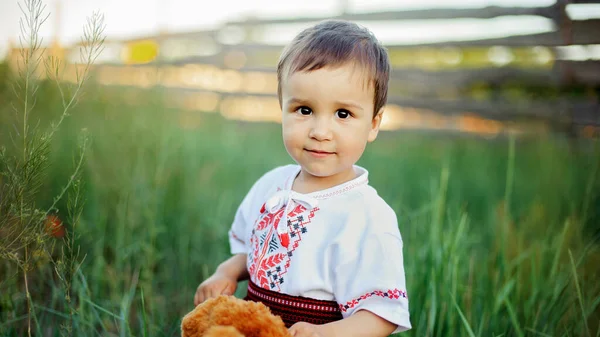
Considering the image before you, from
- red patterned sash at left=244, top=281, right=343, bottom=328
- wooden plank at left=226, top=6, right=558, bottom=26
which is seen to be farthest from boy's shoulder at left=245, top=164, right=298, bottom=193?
wooden plank at left=226, top=6, right=558, bottom=26

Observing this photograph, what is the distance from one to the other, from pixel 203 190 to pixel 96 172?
1.92ft

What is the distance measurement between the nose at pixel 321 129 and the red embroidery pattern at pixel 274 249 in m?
0.19

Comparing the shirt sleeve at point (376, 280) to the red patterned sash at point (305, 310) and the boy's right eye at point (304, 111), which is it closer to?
the red patterned sash at point (305, 310)

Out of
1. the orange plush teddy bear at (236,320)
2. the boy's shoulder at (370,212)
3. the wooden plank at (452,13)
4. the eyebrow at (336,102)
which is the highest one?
the wooden plank at (452,13)

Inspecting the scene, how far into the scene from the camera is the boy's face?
1.43m

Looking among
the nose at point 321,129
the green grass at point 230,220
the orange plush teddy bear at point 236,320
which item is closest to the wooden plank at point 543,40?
the green grass at point 230,220

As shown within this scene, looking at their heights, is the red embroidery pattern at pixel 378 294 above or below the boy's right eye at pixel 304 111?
below

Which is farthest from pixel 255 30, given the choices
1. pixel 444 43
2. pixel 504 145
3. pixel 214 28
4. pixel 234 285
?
pixel 234 285

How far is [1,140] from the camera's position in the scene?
9.12 feet

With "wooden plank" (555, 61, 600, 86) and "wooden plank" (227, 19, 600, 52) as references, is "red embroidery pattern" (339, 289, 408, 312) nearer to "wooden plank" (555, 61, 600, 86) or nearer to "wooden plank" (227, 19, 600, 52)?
"wooden plank" (227, 19, 600, 52)

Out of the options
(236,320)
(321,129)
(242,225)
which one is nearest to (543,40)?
(242,225)

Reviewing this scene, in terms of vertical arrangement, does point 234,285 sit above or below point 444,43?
below

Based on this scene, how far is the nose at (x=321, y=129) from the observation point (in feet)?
4.73

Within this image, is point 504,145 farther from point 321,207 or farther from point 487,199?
point 321,207
